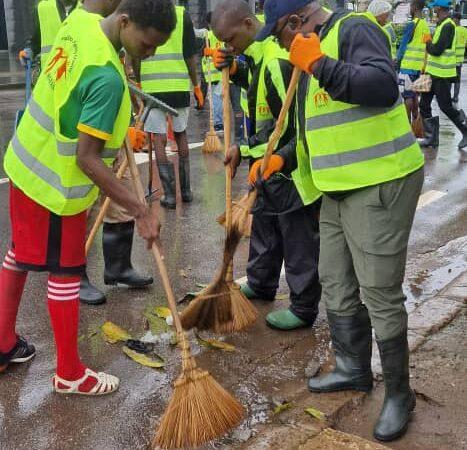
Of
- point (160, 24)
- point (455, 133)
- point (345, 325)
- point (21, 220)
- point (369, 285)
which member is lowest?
point (455, 133)

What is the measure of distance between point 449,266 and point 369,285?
252 cm

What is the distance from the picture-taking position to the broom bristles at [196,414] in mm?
2848

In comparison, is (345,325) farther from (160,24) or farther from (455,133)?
(455,133)

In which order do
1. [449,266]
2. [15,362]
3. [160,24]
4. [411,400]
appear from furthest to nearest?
1. [449,266]
2. [15,362]
3. [411,400]
4. [160,24]

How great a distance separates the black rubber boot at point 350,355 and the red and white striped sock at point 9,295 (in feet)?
4.99

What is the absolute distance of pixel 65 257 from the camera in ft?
10.1

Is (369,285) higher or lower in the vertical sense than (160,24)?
lower

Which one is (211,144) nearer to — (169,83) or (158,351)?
(169,83)

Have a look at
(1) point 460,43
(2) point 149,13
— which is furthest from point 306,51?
(1) point 460,43

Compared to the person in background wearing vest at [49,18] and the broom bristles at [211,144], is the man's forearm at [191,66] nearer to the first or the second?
the person in background wearing vest at [49,18]

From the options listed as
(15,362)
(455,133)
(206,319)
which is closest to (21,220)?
(15,362)

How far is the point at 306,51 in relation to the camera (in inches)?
101

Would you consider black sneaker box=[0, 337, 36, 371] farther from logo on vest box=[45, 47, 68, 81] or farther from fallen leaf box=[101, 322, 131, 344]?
logo on vest box=[45, 47, 68, 81]

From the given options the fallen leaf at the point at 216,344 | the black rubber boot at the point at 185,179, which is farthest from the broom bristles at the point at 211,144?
the fallen leaf at the point at 216,344
